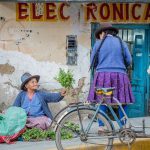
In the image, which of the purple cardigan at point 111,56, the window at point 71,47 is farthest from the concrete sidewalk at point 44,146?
the window at point 71,47

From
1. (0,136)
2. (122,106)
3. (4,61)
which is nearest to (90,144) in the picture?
(122,106)

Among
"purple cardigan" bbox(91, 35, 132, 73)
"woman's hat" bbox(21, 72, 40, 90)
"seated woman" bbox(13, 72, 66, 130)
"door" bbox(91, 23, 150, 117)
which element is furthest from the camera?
"door" bbox(91, 23, 150, 117)

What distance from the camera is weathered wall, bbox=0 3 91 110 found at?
8.80m

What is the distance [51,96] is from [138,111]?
6.93 ft

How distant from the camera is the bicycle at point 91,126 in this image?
648 centimetres

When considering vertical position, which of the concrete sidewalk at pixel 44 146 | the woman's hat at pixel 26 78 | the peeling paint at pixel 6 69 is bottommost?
the concrete sidewalk at pixel 44 146

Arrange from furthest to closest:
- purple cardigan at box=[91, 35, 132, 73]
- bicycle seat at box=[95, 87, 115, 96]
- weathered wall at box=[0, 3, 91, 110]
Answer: weathered wall at box=[0, 3, 91, 110]
purple cardigan at box=[91, 35, 132, 73]
bicycle seat at box=[95, 87, 115, 96]

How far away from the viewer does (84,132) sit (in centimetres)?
650

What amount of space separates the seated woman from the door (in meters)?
1.94

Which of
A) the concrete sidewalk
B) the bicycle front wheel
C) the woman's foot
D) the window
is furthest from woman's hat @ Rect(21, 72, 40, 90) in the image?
the woman's foot

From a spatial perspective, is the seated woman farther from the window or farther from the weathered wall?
the window

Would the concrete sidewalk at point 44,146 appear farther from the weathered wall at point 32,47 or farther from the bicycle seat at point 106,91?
the weathered wall at point 32,47

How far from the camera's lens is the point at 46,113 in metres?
8.02

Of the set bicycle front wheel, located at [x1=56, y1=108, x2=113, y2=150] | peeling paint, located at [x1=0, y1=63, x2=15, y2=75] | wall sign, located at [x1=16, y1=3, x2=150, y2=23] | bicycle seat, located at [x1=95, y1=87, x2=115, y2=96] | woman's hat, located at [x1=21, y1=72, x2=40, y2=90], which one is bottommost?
bicycle front wheel, located at [x1=56, y1=108, x2=113, y2=150]
